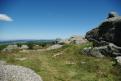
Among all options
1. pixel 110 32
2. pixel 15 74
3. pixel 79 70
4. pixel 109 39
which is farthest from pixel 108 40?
pixel 15 74

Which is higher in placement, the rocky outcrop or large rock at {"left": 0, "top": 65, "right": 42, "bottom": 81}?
the rocky outcrop

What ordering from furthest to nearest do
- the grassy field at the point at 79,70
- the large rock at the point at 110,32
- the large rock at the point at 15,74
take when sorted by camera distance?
the large rock at the point at 110,32, the grassy field at the point at 79,70, the large rock at the point at 15,74

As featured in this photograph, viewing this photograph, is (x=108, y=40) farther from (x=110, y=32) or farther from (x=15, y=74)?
(x=15, y=74)

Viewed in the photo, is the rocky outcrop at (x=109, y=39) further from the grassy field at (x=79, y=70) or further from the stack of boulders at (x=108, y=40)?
the grassy field at (x=79, y=70)

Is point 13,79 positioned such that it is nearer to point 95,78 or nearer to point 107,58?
point 95,78

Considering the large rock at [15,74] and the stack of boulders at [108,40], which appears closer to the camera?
the large rock at [15,74]

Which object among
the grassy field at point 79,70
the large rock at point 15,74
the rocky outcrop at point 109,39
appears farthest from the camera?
the rocky outcrop at point 109,39

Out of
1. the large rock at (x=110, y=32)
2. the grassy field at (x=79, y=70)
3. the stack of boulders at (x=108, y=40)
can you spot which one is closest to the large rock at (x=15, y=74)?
the grassy field at (x=79, y=70)

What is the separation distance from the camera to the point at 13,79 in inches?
846

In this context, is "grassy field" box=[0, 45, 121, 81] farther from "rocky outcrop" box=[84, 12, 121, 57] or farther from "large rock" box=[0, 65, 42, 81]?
"large rock" box=[0, 65, 42, 81]

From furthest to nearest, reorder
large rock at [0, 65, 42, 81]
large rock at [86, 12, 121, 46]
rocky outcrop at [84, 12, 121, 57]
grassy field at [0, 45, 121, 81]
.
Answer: large rock at [86, 12, 121, 46] → rocky outcrop at [84, 12, 121, 57] → grassy field at [0, 45, 121, 81] → large rock at [0, 65, 42, 81]

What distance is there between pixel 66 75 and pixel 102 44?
1704 cm

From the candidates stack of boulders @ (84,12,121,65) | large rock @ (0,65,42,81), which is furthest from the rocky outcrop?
large rock @ (0,65,42,81)

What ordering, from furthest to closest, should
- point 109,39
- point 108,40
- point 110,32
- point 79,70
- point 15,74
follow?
point 110,32
point 108,40
point 109,39
point 79,70
point 15,74
